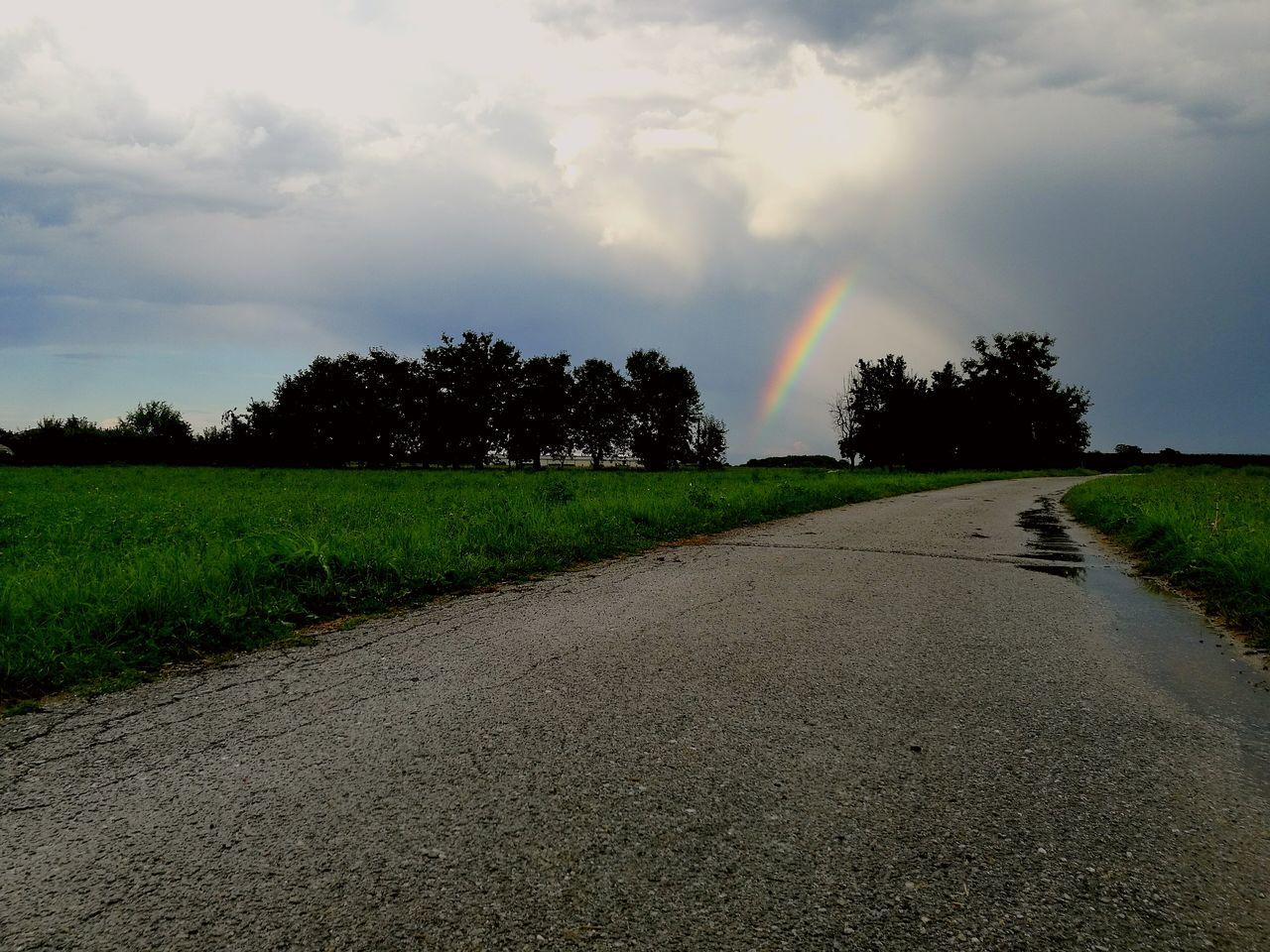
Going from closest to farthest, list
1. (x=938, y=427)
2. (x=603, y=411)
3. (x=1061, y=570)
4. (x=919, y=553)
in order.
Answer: (x=1061, y=570) → (x=919, y=553) → (x=938, y=427) → (x=603, y=411)

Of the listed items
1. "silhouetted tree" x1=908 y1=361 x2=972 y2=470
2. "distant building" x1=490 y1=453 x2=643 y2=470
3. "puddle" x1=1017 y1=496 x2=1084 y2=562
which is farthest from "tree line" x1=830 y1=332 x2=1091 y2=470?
"puddle" x1=1017 y1=496 x2=1084 y2=562

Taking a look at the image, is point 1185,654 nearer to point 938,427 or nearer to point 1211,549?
point 1211,549

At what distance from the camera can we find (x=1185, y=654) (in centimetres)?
463

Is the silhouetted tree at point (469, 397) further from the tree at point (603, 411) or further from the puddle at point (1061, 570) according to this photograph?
the puddle at point (1061, 570)

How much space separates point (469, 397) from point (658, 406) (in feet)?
83.5

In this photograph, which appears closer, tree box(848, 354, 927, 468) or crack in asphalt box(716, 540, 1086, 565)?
crack in asphalt box(716, 540, 1086, 565)

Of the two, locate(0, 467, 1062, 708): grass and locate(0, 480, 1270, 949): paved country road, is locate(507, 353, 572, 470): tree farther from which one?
locate(0, 480, 1270, 949): paved country road

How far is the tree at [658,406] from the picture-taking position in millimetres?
86250

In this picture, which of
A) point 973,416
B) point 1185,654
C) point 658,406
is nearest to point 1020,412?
point 973,416

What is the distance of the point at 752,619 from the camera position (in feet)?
16.9

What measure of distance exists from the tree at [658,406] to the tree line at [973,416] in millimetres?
20031

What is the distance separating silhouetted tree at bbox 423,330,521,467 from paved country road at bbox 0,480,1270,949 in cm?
6863

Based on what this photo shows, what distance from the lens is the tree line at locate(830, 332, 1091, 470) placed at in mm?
69000

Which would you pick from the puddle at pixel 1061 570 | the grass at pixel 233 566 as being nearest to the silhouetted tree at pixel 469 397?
the grass at pixel 233 566
